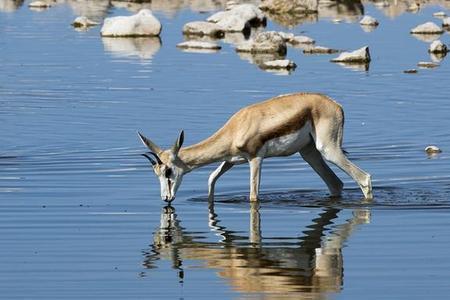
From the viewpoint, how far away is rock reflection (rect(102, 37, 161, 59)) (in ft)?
115

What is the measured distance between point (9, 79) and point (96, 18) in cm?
1680

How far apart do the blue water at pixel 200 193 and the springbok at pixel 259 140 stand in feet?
1.40

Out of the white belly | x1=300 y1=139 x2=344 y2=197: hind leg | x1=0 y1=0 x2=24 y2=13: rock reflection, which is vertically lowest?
x1=0 y1=0 x2=24 y2=13: rock reflection

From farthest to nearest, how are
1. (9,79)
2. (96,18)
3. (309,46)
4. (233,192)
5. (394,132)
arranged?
(96,18) → (309,46) → (9,79) → (394,132) → (233,192)

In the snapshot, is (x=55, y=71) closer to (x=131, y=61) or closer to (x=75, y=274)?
(x=131, y=61)

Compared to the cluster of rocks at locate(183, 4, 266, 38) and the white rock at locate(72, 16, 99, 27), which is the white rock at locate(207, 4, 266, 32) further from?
the white rock at locate(72, 16, 99, 27)

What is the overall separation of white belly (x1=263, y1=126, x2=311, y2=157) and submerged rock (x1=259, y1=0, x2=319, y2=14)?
31822mm

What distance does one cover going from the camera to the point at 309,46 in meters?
37.0

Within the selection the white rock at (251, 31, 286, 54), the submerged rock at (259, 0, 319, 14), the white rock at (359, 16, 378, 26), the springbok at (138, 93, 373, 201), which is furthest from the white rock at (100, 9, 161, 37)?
the springbok at (138, 93, 373, 201)

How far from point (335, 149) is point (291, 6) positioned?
3224cm

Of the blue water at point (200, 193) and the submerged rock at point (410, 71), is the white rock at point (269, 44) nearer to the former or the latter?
the blue water at point (200, 193)

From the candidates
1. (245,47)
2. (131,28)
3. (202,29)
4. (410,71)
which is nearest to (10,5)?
(131,28)

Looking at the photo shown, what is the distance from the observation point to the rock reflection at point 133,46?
3516 centimetres

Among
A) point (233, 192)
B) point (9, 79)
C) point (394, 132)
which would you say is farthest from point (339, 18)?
point (233, 192)
